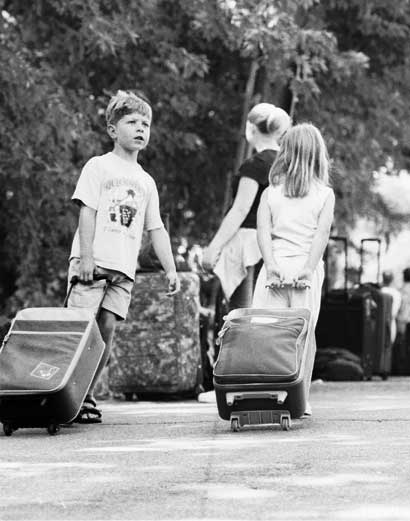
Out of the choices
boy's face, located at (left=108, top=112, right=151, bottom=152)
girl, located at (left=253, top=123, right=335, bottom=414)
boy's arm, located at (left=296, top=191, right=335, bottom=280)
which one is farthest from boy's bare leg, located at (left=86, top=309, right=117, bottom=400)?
boy's arm, located at (left=296, top=191, right=335, bottom=280)

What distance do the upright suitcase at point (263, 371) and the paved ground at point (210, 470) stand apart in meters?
0.10

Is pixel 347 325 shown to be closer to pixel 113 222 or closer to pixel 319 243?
pixel 319 243

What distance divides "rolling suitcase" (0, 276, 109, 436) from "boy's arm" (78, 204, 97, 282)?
0.27 m

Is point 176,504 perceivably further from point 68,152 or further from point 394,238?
point 394,238

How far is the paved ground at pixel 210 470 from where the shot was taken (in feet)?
15.3

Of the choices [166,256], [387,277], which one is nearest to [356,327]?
[387,277]

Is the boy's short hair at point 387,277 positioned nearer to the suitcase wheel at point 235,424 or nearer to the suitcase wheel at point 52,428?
the suitcase wheel at point 235,424

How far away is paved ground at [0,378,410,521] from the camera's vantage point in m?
4.68

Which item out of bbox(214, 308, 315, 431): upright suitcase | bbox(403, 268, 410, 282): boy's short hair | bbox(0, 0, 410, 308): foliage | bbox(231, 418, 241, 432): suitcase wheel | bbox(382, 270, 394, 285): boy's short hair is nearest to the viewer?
bbox(214, 308, 315, 431): upright suitcase

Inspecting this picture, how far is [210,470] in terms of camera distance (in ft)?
18.1

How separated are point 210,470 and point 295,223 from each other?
7.98 ft

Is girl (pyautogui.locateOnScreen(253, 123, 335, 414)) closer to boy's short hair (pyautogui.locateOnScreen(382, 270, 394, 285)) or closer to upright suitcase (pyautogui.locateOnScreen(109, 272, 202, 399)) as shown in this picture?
upright suitcase (pyautogui.locateOnScreen(109, 272, 202, 399))

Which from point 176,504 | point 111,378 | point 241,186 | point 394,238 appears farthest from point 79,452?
point 394,238

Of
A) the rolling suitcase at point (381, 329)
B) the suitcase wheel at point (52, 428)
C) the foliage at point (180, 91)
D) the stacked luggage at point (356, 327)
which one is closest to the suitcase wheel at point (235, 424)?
the suitcase wheel at point (52, 428)
